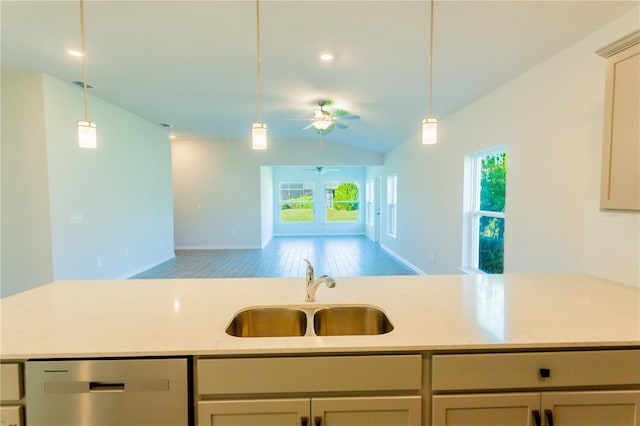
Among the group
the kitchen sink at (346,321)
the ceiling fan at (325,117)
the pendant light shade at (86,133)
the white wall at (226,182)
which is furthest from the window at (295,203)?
the kitchen sink at (346,321)

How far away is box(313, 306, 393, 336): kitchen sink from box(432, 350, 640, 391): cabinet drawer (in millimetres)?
440

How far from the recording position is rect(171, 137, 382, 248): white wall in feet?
25.8

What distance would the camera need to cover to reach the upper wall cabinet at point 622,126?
142cm

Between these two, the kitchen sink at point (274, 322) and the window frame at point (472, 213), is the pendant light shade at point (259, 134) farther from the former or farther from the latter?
the window frame at point (472, 213)

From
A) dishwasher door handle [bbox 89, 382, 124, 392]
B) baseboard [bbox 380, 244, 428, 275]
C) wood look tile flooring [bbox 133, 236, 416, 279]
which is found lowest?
wood look tile flooring [bbox 133, 236, 416, 279]

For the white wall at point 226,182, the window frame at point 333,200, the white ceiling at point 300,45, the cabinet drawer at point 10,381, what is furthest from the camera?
the window frame at point 333,200

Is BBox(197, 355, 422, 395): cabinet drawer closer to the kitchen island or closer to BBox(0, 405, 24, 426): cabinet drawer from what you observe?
the kitchen island

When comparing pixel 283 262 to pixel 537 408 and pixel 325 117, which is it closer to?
pixel 325 117

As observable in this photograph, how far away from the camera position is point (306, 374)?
109cm

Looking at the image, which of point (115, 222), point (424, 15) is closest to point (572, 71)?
point (424, 15)

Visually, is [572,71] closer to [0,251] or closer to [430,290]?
[430,290]

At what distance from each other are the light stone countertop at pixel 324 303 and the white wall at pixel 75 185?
243 centimetres

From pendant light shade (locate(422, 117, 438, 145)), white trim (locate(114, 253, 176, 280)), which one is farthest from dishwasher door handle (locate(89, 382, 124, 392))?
white trim (locate(114, 253, 176, 280))

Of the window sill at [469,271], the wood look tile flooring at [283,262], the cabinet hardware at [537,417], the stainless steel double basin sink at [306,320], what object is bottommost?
the wood look tile flooring at [283,262]
